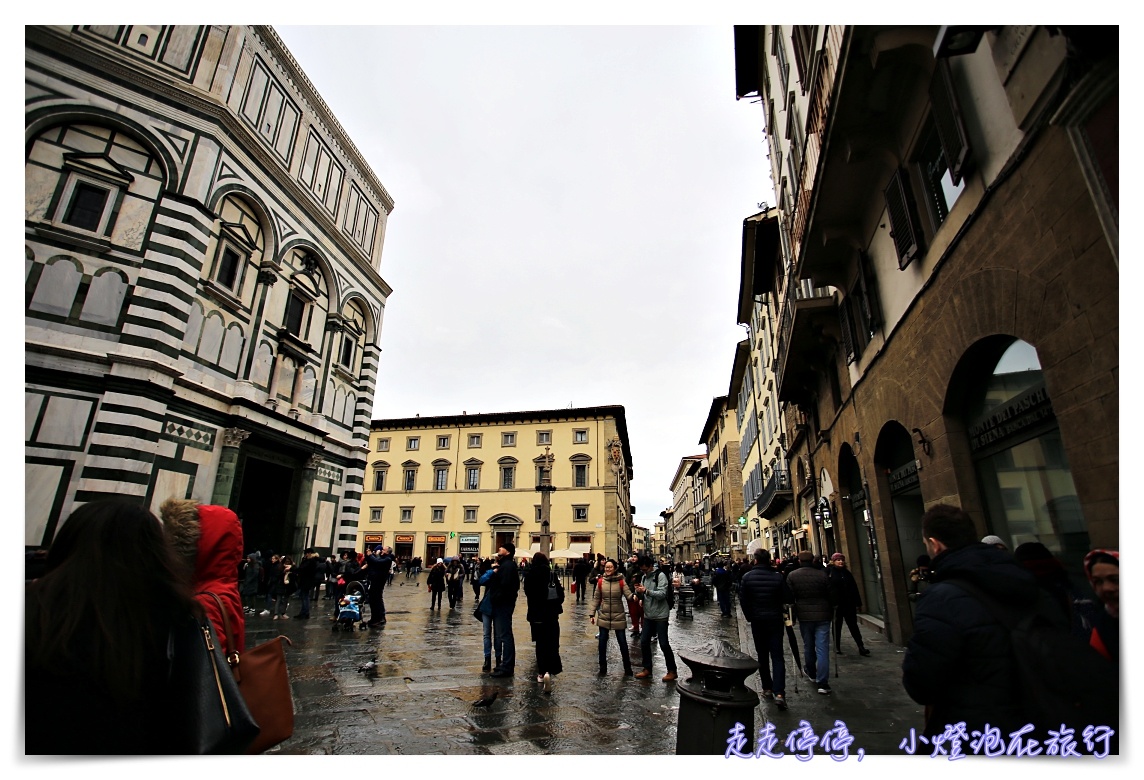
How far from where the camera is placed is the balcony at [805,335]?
10.9 metres

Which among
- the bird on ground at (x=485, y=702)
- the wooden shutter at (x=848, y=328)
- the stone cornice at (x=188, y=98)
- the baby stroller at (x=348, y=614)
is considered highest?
the stone cornice at (x=188, y=98)

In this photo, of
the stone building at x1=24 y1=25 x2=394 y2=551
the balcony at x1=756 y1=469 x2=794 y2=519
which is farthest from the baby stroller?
the balcony at x1=756 y1=469 x2=794 y2=519

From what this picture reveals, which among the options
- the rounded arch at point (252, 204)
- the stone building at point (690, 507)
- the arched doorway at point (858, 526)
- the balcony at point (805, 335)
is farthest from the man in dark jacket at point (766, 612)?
the stone building at point (690, 507)

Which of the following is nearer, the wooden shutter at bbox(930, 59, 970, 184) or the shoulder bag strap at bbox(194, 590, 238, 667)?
the shoulder bag strap at bbox(194, 590, 238, 667)

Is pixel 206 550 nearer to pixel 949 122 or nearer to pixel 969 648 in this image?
pixel 969 648

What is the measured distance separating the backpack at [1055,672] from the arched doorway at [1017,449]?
2426 millimetres

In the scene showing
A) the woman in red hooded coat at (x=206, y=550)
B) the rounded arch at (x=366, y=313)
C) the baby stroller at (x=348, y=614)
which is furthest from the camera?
the rounded arch at (x=366, y=313)

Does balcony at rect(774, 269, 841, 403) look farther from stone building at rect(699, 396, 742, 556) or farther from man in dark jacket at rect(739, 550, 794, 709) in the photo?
stone building at rect(699, 396, 742, 556)

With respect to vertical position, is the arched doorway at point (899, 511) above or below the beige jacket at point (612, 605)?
above

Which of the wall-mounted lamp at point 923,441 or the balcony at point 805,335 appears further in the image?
the balcony at point 805,335

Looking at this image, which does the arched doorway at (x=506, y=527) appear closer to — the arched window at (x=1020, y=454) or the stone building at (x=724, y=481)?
the stone building at (x=724, y=481)

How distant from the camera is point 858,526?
1180cm

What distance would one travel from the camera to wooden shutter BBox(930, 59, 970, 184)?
521 cm

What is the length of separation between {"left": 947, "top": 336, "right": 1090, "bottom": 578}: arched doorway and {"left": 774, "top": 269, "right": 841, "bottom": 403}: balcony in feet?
16.0
